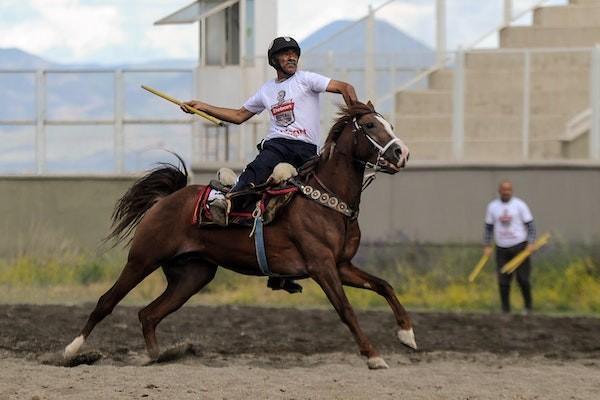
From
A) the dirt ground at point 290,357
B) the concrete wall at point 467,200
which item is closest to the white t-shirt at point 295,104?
the dirt ground at point 290,357

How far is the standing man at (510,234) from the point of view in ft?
64.0

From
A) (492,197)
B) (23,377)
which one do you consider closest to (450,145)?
(492,197)

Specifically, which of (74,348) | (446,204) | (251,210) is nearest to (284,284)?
(251,210)

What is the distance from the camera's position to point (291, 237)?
1255cm

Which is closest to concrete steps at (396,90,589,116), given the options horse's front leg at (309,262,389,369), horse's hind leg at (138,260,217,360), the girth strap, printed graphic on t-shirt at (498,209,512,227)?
printed graphic on t-shirt at (498,209,512,227)

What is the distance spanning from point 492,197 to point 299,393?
10409mm

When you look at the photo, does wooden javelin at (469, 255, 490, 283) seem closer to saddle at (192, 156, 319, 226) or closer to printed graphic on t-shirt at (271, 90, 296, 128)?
saddle at (192, 156, 319, 226)

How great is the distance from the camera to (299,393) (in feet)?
36.8

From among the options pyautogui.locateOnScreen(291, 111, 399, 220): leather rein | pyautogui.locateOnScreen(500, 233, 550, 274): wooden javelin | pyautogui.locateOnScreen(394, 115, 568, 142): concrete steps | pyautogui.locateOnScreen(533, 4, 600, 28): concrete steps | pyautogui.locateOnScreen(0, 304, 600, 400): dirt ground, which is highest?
pyautogui.locateOnScreen(533, 4, 600, 28): concrete steps

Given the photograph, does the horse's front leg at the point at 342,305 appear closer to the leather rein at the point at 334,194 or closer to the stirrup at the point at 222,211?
the leather rein at the point at 334,194

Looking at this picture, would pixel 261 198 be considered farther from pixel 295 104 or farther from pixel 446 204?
pixel 446 204

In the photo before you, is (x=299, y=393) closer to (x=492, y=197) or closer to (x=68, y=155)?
(x=492, y=197)

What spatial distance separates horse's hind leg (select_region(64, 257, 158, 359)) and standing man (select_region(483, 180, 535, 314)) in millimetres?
6958

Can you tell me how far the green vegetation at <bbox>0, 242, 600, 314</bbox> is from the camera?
66.8 feet
